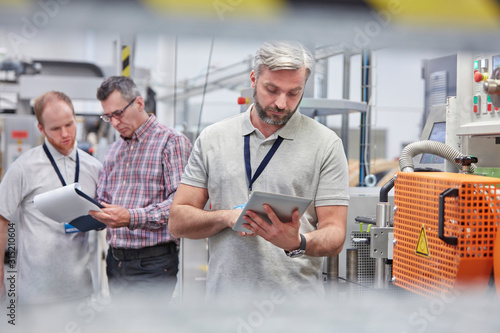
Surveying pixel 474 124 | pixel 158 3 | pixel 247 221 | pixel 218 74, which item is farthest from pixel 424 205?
pixel 218 74

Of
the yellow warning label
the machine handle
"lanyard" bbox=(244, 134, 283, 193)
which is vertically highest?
"lanyard" bbox=(244, 134, 283, 193)

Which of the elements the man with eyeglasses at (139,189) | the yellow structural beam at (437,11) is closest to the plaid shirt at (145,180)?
the man with eyeglasses at (139,189)

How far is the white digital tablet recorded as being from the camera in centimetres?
118

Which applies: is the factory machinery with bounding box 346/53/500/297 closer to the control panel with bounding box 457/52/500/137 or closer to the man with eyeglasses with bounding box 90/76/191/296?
the control panel with bounding box 457/52/500/137

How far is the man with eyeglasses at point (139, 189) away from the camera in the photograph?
2.20 m

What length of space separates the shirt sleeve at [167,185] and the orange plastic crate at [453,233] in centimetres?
112

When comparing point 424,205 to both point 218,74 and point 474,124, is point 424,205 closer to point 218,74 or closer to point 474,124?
point 474,124

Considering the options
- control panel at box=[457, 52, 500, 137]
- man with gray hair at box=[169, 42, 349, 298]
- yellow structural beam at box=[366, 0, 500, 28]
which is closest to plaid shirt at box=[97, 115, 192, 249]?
man with gray hair at box=[169, 42, 349, 298]

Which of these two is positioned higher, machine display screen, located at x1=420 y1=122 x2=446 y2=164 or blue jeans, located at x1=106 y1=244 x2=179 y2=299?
machine display screen, located at x1=420 y1=122 x2=446 y2=164

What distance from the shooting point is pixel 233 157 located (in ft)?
5.07

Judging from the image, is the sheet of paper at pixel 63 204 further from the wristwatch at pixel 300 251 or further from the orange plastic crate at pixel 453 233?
the orange plastic crate at pixel 453 233

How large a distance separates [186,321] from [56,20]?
25 cm

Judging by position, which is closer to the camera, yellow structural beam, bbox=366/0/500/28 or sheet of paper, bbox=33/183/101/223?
yellow structural beam, bbox=366/0/500/28

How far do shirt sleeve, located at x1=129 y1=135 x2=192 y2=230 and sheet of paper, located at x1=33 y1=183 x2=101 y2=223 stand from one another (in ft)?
0.57
